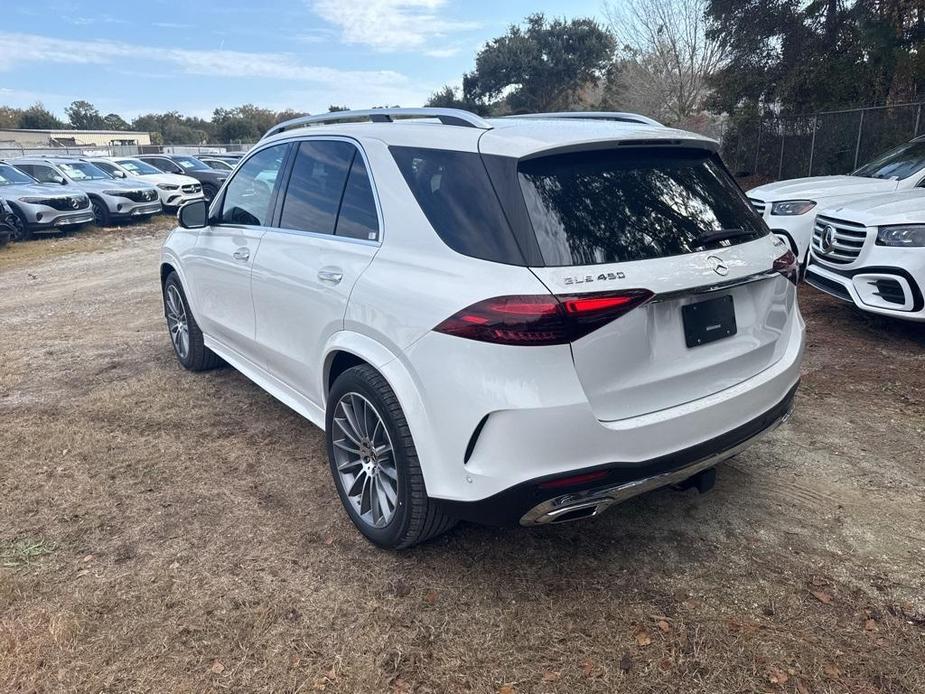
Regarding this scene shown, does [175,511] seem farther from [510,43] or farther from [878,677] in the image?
[510,43]

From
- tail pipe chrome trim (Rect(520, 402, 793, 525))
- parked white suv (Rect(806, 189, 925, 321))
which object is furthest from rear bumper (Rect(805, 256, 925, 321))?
tail pipe chrome trim (Rect(520, 402, 793, 525))

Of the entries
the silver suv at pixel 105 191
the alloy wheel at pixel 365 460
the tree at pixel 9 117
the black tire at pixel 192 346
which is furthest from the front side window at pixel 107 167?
the tree at pixel 9 117

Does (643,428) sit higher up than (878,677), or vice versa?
(643,428)

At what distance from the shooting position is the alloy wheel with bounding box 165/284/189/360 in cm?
542

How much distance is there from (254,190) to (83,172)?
16.8 m

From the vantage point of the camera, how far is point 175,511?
Answer: 3.46 meters

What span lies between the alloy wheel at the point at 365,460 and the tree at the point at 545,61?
38.9 m

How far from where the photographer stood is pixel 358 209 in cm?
313

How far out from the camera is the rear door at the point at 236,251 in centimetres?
402

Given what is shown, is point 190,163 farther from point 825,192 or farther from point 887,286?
point 887,286

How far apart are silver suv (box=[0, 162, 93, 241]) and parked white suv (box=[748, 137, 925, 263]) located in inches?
550

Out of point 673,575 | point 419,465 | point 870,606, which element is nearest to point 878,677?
point 870,606

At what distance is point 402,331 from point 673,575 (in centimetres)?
152

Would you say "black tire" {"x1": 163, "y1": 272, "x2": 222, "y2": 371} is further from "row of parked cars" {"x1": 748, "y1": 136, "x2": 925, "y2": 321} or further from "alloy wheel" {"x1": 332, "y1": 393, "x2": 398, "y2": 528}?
"row of parked cars" {"x1": 748, "y1": 136, "x2": 925, "y2": 321}
